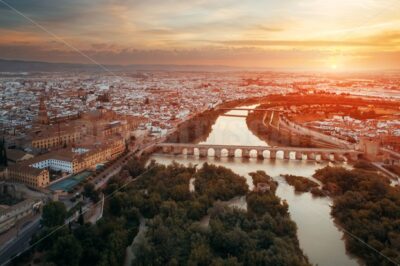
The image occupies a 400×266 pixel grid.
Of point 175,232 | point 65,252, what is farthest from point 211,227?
point 65,252

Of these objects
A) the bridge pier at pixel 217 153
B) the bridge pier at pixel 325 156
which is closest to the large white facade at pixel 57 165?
the bridge pier at pixel 217 153

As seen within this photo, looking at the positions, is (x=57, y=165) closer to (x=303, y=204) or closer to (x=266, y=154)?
(x=303, y=204)

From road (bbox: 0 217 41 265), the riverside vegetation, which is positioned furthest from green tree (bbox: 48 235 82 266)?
road (bbox: 0 217 41 265)

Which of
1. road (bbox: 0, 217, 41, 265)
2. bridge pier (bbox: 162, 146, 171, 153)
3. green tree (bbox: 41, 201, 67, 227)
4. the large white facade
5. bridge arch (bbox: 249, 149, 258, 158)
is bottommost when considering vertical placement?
road (bbox: 0, 217, 41, 265)

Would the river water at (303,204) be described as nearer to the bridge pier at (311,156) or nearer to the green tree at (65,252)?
the bridge pier at (311,156)

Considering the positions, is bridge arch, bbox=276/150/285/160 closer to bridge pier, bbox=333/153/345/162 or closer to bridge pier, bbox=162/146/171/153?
bridge pier, bbox=333/153/345/162
